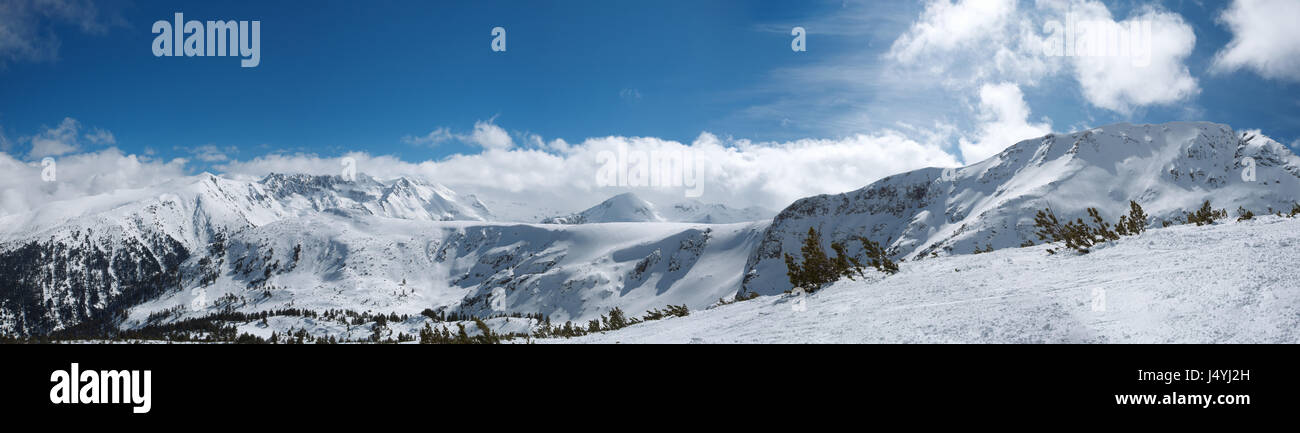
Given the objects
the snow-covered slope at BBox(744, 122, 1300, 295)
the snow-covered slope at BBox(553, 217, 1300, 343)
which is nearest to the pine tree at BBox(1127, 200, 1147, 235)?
the snow-covered slope at BBox(553, 217, 1300, 343)

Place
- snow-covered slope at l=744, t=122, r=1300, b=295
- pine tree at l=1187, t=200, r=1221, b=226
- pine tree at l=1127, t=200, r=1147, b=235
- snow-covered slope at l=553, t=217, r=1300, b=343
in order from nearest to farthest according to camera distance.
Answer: snow-covered slope at l=553, t=217, r=1300, b=343 → pine tree at l=1127, t=200, r=1147, b=235 → pine tree at l=1187, t=200, r=1221, b=226 → snow-covered slope at l=744, t=122, r=1300, b=295

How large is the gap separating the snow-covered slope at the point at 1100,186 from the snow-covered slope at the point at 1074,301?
139 metres

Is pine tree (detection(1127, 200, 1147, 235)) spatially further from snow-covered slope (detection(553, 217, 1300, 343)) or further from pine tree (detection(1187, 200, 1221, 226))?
pine tree (detection(1187, 200, 1221, 226))

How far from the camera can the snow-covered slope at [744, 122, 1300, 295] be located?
147625 millimetres

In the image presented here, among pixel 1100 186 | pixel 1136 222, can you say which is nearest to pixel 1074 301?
pixel 1136 222

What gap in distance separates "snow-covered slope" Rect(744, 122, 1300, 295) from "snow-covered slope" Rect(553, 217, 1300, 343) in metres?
139

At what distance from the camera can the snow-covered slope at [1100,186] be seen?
484ft

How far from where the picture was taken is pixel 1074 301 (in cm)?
664

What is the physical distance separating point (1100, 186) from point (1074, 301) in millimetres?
199423

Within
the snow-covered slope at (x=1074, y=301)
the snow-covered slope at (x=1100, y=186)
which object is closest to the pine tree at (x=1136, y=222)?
the snow-covered slope at (x=1074, y=301)
